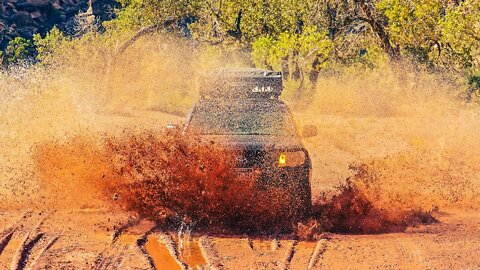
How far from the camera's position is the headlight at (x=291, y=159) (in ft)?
24.9

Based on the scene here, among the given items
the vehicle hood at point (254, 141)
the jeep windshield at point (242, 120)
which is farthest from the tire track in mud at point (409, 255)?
the jeep windshield at point (242, 120)

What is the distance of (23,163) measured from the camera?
11484mm

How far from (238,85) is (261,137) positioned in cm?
331

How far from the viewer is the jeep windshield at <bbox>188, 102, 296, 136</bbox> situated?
845 centimetres

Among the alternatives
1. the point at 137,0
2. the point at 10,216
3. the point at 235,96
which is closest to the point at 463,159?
the point at 235,96

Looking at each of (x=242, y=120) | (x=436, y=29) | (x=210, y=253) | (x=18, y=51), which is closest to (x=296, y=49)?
(x=436, y=29)

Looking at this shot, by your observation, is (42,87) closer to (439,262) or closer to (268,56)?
(268,56)

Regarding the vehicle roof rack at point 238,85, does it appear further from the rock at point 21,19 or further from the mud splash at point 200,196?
the rock at point 21,19

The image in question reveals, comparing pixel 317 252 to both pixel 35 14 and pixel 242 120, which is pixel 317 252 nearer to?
pixel 242 120

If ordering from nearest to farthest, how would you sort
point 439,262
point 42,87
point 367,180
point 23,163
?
point 439,262
point 367,180
point 23,163
point 42,87

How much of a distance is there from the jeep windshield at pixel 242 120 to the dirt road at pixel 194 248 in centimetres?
147

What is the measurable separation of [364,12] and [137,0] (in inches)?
397

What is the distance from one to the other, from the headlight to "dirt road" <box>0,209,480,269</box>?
0.85 m

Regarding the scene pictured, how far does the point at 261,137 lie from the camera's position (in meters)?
8.17
